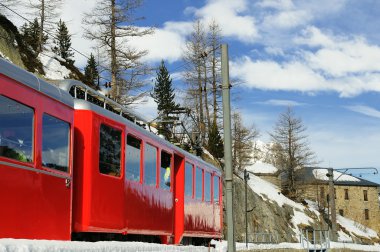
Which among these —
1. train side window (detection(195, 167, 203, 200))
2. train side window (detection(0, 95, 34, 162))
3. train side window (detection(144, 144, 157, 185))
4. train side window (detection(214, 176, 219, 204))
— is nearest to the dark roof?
train side window (detection(214, 176, 219, 204))

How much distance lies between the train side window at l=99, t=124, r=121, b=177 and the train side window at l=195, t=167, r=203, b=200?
21.1 feet

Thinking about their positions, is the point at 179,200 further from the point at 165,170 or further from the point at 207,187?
the point at 207,187

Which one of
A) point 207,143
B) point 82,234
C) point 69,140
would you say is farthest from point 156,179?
point 207,143

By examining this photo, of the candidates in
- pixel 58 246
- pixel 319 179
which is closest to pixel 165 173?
pixel 58 246

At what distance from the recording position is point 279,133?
70438 millimetres

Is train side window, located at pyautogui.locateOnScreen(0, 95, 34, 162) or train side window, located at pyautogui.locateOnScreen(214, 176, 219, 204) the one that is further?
train side window, located at pyautogui.locateOnScreen(214, 176, 219, 204)

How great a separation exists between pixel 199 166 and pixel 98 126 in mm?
7790

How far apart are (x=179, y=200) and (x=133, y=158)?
401 centimetres

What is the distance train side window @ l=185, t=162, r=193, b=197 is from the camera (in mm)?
15039

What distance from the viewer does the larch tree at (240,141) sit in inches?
2260

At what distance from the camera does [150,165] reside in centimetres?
1205

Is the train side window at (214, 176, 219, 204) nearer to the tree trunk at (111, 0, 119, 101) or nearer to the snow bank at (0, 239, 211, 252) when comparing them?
the snow bank at (0, 239, 211, 252)

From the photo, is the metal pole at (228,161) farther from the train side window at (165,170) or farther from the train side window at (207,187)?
the train side window at (207,187)

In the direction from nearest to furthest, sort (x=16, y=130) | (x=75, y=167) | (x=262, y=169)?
1. (x=16, y=130)
2. (x=75, y=167)
3. (x=262, y=169)
